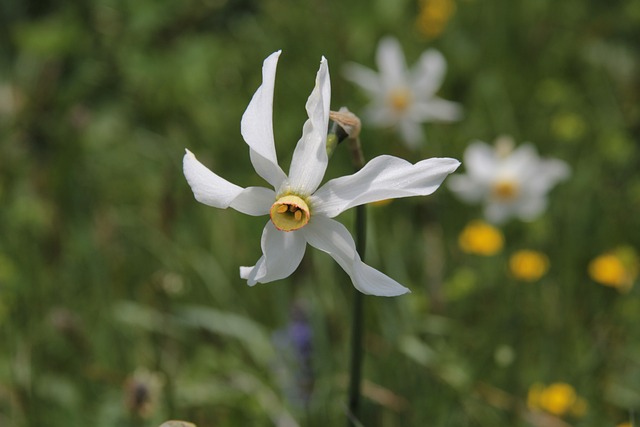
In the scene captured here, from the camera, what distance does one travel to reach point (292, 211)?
1276 mm

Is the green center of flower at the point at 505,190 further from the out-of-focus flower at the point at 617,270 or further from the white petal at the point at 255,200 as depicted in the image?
the white petal at the point at 255,200

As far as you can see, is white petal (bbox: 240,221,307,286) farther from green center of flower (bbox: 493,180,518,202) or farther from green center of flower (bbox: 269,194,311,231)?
green center of flower (bbox: 493,180,518,202)

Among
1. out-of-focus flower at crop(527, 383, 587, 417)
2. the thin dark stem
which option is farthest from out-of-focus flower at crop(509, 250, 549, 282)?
the thin dark stem

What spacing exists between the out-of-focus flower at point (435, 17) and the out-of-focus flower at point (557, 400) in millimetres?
2057

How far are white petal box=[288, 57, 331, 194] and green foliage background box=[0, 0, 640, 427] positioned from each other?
74 centimetres

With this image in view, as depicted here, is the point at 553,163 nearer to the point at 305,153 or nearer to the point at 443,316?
the point at 443,316

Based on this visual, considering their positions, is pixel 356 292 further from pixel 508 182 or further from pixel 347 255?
pixel 508 182

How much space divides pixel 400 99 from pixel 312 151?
1.87 m

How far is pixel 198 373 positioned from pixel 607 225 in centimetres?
153

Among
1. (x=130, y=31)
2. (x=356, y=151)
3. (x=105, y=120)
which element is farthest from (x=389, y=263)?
(x=130, y=31)

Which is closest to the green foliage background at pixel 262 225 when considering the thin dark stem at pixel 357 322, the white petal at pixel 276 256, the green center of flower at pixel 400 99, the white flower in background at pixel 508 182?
the white flower in background at pixel 508 182

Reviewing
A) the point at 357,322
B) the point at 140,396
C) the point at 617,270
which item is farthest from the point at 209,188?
the point at 617,270

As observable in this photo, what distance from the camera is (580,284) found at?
269 centimetres

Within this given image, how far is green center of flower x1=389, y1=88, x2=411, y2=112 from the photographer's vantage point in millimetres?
3055
